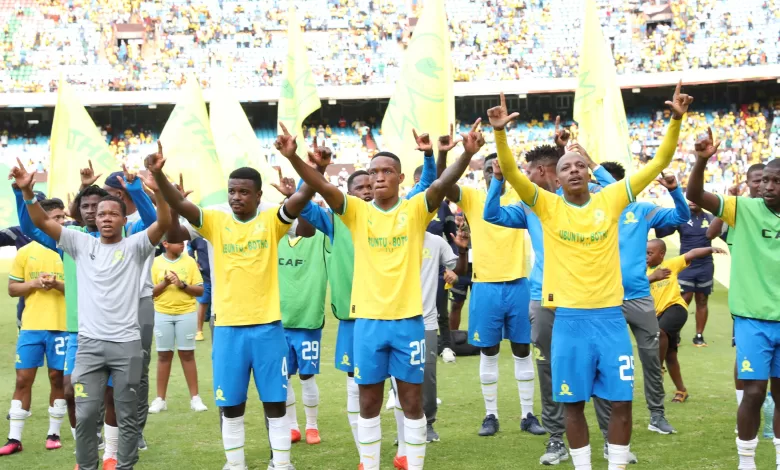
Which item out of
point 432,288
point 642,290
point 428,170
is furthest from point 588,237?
point 642,290

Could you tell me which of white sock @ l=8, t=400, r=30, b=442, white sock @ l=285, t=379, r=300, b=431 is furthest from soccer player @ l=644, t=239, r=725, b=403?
white sock @ l=8, t=400, r=30, b=442

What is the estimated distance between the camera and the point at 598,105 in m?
14.8

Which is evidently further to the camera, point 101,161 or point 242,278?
point 101,161

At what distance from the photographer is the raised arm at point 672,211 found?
256 inches

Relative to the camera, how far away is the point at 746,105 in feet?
130

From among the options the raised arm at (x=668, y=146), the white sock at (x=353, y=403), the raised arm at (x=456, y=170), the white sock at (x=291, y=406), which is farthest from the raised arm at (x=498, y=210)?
the white sock at (x=291, y=406)

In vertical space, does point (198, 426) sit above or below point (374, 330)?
below

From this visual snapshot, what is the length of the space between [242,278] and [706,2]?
38912 millimetres

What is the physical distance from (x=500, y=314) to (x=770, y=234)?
8.85 ft

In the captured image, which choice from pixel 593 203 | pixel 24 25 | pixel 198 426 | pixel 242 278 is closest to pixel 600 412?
pixel 593 203

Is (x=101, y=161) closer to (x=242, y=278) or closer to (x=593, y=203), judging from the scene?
(x=242, y=278)

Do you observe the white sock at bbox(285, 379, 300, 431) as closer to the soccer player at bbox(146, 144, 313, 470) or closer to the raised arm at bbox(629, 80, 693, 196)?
the soccer player at bbox(146, 144, 313, 470)

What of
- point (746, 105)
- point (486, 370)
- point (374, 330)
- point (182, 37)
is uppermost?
point (182, 37)

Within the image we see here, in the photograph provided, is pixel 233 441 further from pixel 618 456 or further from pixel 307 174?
pixel 618 456
